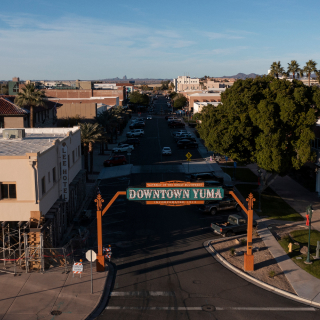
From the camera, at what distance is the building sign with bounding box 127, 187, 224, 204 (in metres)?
20.8

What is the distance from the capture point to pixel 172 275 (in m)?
20.8

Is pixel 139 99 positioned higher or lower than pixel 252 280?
higher

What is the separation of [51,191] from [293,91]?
23131 mm

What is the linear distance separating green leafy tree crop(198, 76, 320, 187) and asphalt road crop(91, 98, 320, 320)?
638 cm

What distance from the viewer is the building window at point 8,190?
21.7 m

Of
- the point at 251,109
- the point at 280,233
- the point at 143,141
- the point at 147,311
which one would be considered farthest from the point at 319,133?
the point at 143,141

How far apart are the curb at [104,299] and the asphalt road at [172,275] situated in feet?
0.86

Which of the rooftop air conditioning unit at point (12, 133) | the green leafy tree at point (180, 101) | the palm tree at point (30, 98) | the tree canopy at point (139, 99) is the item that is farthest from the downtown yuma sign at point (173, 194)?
the tree canopy at point (139, 99)

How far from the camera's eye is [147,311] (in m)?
17.1

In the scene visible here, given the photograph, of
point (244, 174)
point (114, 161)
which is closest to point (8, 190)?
point (114, 161)

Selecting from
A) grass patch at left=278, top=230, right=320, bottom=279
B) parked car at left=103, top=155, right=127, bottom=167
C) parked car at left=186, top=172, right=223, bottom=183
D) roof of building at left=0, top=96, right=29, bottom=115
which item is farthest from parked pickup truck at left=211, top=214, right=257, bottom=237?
parked car at left=103, top=155, right=127, bottom=167

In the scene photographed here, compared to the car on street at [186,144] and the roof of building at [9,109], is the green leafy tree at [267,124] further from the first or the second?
the car on street at [186,144]

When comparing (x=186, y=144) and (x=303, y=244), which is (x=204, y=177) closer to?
(x=303, y=244)

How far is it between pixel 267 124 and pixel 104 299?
20.7 m
